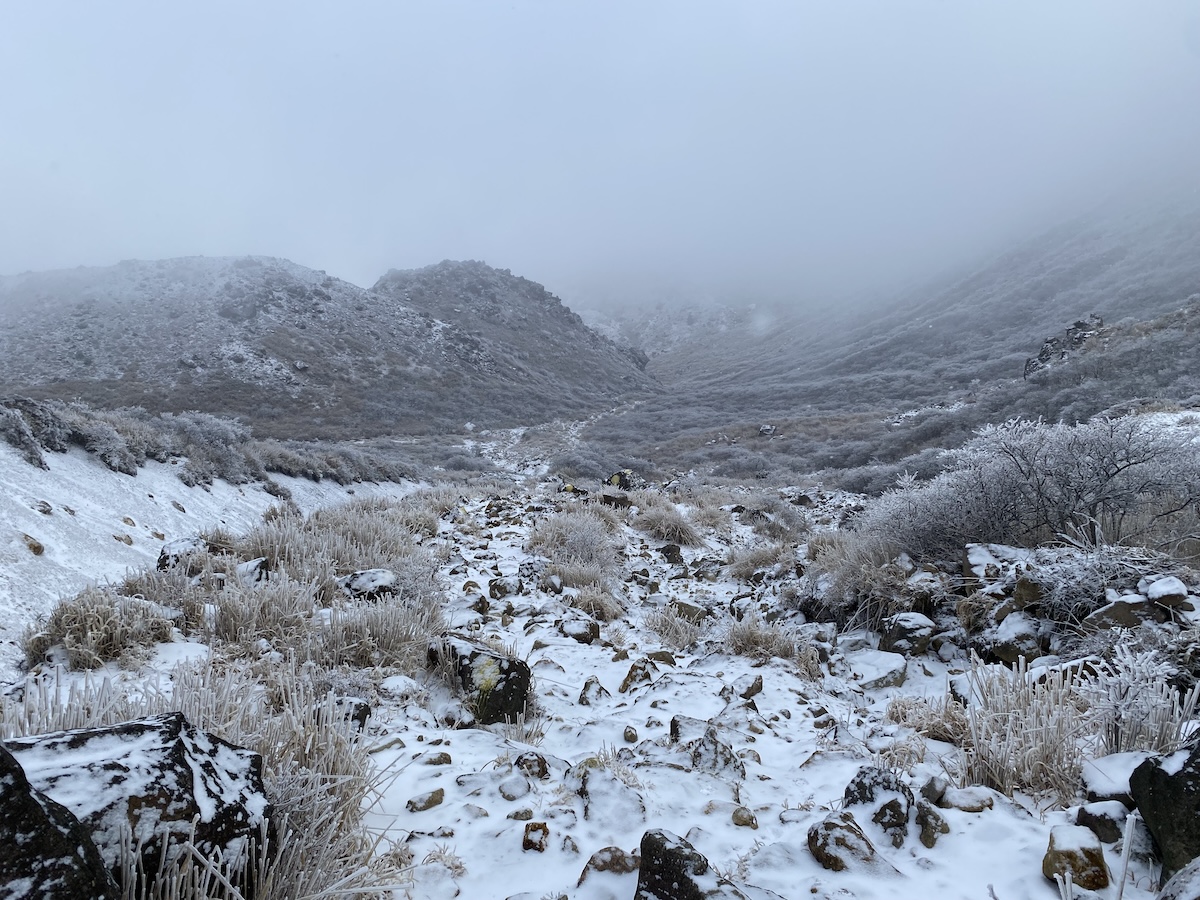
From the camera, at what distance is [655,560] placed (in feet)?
24.0

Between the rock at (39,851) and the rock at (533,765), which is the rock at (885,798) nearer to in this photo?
the rock at (533,765)

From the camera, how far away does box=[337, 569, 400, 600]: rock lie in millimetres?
4379

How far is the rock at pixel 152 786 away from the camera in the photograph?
120 centimetres

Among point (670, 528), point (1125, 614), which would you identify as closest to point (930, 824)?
point (1125, 614)

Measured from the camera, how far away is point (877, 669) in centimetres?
368

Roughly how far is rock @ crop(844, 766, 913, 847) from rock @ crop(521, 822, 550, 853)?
1.07m

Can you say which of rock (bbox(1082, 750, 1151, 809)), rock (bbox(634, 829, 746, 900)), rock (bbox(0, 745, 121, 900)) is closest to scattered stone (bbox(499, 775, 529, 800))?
rock (bbox(634, 829, 746, 900))

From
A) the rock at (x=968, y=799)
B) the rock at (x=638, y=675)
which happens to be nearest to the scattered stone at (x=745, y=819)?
the rock at (x=968, y=799)

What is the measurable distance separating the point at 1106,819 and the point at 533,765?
186 centimetres

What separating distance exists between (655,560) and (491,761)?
5.04 m

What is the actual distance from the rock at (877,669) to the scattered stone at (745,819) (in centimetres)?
180

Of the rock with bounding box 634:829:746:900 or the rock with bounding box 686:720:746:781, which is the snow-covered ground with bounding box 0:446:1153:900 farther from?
the rock with bounding box 634:829:746:900

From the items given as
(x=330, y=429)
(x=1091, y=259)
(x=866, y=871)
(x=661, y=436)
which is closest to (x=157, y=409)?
(x=330, y=429)

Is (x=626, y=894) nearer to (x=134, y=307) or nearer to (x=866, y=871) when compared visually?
(x=866, y=871)
